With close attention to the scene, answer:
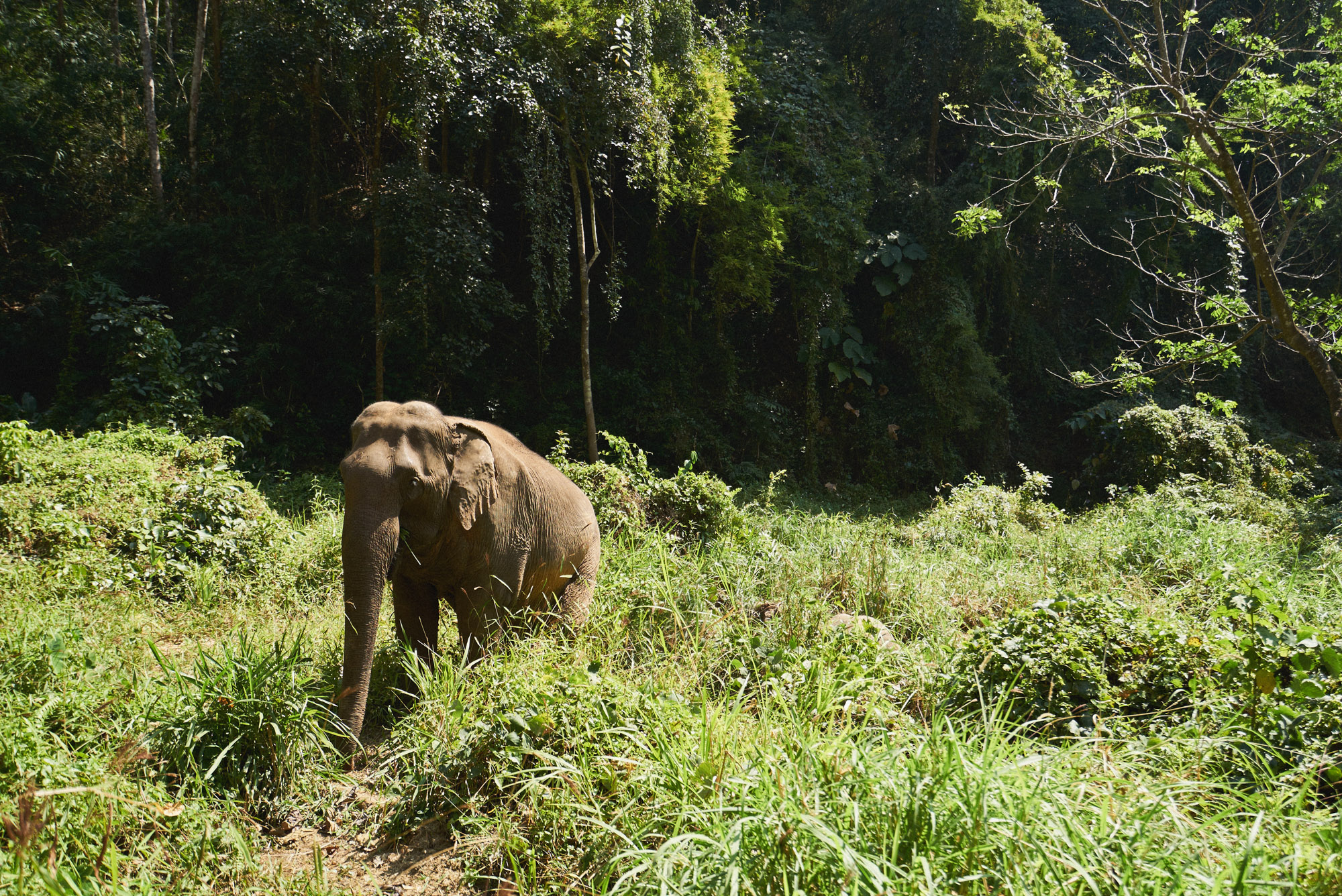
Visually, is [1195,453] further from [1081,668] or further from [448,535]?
[448,535]

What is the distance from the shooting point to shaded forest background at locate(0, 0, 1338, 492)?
892cm

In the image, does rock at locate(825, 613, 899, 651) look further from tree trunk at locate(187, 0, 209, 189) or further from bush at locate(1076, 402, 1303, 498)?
tree trunk at locate(187, 0, 209, 189)

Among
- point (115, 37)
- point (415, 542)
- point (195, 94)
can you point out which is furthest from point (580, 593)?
point (115, 37)

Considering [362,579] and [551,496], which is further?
[551,496]

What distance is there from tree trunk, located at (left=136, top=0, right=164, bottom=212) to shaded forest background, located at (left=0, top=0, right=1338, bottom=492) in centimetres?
28

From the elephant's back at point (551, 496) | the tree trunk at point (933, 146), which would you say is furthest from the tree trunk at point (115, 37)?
the tree trunk at point (933, 146)

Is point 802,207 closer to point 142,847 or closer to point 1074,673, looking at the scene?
point 1074,673

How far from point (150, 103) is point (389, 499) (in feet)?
36.1

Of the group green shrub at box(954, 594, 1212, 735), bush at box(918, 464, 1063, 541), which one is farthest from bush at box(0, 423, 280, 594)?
bush at box(918, 464, 1063, 541)

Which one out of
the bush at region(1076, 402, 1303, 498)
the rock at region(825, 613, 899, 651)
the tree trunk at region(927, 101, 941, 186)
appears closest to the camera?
the rock at region(825, 613, 899, 651)

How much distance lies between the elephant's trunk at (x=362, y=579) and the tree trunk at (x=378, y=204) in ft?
20.5

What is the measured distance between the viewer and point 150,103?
10938mm

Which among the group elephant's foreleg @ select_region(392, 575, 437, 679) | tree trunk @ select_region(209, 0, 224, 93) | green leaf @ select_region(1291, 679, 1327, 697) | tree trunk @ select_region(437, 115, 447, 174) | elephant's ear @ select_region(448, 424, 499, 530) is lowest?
green leaf @ select_region(1291, 679, 1327, 697)

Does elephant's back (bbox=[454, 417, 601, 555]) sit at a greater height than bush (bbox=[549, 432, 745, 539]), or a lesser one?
greater
